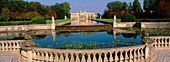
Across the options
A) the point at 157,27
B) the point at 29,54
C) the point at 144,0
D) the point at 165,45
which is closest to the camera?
the point at 29,54

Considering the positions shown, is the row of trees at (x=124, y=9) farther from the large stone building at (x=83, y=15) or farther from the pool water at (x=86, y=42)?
the large stone building at (x=83, y=15)

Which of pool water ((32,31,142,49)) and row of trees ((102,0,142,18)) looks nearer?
pool water ((32,31,142,49))

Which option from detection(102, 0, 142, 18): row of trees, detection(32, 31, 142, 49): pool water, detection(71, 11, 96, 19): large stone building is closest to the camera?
detection(32, 31, 142, 49): pool water

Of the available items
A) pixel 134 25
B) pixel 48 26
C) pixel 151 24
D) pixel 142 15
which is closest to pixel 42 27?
pixel 48 26

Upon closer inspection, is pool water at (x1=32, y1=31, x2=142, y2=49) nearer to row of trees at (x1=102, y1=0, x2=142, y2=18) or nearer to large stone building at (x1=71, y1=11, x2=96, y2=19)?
row of trees at (x1=102, y1=0, x2=142, y2=18)

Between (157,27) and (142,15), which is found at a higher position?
(142,15)

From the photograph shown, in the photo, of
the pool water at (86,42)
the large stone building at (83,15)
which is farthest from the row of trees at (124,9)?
the large stone building at (83,15)

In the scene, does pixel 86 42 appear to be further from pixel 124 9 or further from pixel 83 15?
pixel 83 15

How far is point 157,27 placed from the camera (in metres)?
22.3

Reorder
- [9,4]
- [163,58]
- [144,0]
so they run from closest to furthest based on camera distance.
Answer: [163,58] < [9,4] < [144,0]

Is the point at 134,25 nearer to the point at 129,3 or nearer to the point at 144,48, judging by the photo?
the point at 144,48

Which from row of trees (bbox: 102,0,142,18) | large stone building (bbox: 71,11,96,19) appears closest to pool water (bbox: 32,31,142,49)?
row of trees (bbox: 102,0,142,18)

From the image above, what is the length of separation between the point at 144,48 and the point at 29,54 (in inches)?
178

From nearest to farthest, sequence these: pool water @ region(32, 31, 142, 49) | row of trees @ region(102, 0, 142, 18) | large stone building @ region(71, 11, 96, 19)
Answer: pool water @ region(32, 31, 142, 49), row of trees @ region(102, 0, 142, 18), large stone building @ region(71, 11, 96, 19)
